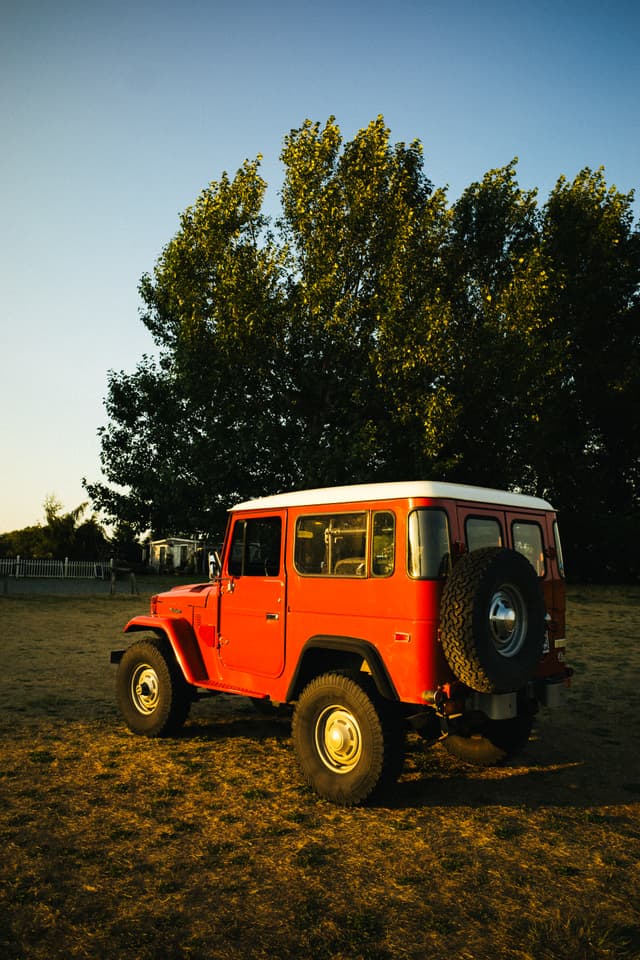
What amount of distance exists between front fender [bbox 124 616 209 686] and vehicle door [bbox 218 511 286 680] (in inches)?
13.9

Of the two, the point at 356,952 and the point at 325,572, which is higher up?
the point at 325,572

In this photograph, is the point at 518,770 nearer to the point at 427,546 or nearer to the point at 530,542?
the point at 530,542

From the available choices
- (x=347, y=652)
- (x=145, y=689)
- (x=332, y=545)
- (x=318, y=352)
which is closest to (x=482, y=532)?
(x=332, y=545)

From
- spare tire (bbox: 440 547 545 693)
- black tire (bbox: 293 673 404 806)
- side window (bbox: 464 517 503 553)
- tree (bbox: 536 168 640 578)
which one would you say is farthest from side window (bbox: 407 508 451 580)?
tree (bbox: 536 168 640 578)

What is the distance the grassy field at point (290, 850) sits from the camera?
3582mm

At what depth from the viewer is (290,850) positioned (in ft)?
15.4

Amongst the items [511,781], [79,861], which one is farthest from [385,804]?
[79,861]

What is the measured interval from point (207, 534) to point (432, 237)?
12.2m

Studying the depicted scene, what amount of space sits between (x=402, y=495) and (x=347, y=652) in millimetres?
1535

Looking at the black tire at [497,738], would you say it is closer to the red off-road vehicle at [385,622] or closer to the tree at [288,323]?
the red off-road vehicle at [385,622]

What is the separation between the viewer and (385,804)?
18.4 feet

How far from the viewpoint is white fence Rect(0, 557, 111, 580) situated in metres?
35.6

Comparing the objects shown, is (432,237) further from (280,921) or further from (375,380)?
(280,921)

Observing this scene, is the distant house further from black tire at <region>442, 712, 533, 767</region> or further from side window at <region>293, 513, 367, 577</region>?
side window at <region>293, 513, 367, 577</region>
